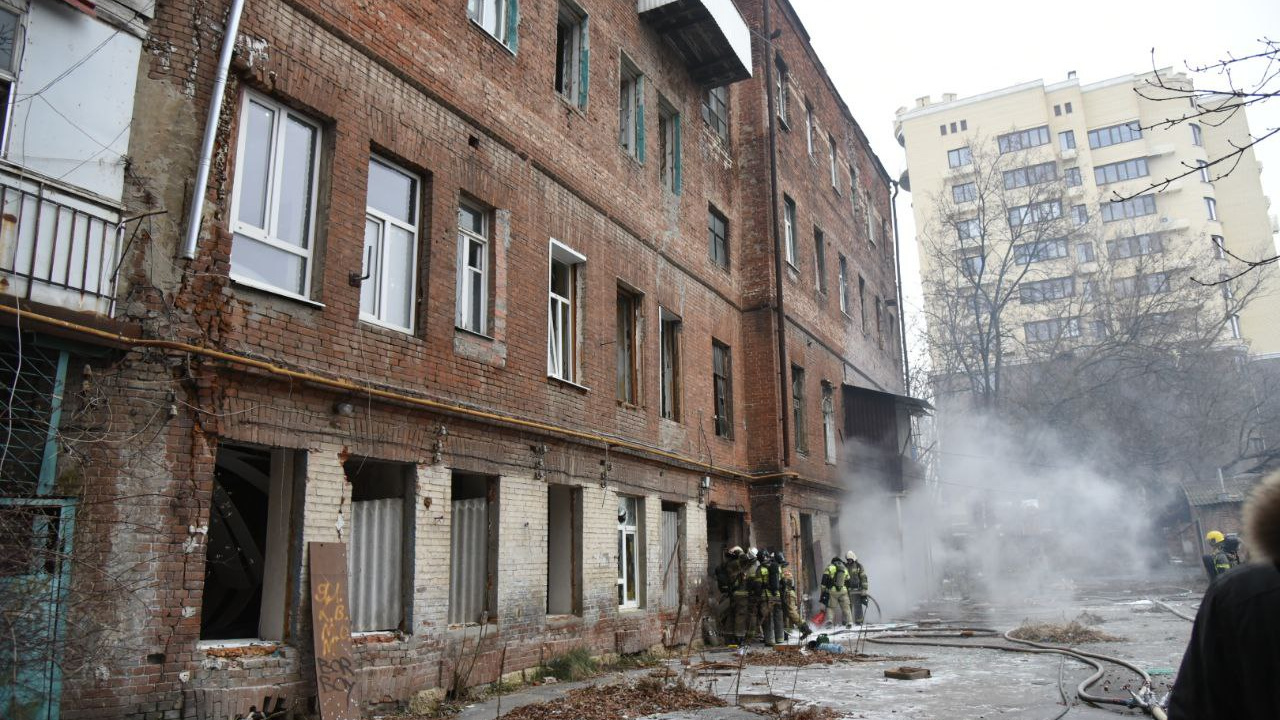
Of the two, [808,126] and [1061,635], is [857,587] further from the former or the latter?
[808,126]

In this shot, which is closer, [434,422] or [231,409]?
[231,409]

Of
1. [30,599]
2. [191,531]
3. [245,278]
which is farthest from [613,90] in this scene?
[30,599]

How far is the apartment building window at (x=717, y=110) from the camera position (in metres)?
17.5

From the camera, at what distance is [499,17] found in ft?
37.3

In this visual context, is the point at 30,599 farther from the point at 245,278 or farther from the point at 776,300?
the point at 776,300

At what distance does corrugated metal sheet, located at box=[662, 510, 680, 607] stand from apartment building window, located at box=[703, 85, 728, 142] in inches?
312

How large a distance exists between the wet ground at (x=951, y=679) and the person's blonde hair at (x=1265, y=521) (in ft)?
19.1

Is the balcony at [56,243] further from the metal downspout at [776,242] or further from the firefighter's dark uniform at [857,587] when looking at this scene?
the firefighter's dark uniform at [857,587]

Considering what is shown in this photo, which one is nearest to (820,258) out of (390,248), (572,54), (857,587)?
(857,587)

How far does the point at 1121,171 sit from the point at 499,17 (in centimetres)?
6476

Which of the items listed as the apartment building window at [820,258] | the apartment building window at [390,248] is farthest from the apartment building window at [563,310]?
the apartment building window at [820,258]

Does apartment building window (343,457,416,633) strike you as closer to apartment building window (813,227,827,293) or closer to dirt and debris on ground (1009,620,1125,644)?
dirt and debris on ground (1009,620,1125,644)

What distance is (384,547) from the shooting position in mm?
8438

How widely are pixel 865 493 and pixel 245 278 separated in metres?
18.3
